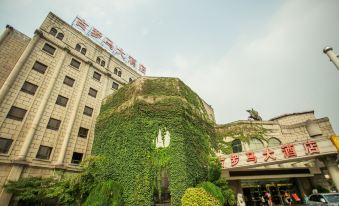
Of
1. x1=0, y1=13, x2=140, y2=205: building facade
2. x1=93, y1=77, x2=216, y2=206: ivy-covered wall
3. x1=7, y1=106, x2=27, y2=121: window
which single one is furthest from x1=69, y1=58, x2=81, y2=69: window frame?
x1=93, y1=77, x2=216, y2=206: ivy-covered wall

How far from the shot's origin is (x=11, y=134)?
16.8 metres

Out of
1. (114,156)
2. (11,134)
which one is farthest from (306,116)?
(11,134)

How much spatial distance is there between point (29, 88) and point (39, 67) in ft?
10.1

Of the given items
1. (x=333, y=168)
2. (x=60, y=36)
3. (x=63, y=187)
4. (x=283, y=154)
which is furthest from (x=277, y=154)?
(x=60, y=36)

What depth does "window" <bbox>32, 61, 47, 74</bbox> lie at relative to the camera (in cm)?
2064

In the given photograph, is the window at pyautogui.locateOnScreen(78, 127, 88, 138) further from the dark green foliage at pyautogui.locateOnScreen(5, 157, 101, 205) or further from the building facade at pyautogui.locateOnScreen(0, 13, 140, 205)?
the dark green foliage at pyautogui.locateOnScreen(5, 157, 101, 205)

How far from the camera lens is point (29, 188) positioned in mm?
14523

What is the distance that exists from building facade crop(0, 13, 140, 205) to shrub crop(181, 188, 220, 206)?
46.6ft

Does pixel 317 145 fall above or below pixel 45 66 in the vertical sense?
below

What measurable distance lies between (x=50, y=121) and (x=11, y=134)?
3.63 meters

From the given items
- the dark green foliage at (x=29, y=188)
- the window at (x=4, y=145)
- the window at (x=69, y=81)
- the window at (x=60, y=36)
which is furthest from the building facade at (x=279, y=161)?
the window at (x=60, y=36)

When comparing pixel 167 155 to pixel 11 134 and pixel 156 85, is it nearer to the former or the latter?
pixel 156 85

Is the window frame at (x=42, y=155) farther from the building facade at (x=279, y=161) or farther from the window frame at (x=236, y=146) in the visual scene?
the window frame at (x=236, y=146)

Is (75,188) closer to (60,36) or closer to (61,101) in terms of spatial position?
(61,101)
